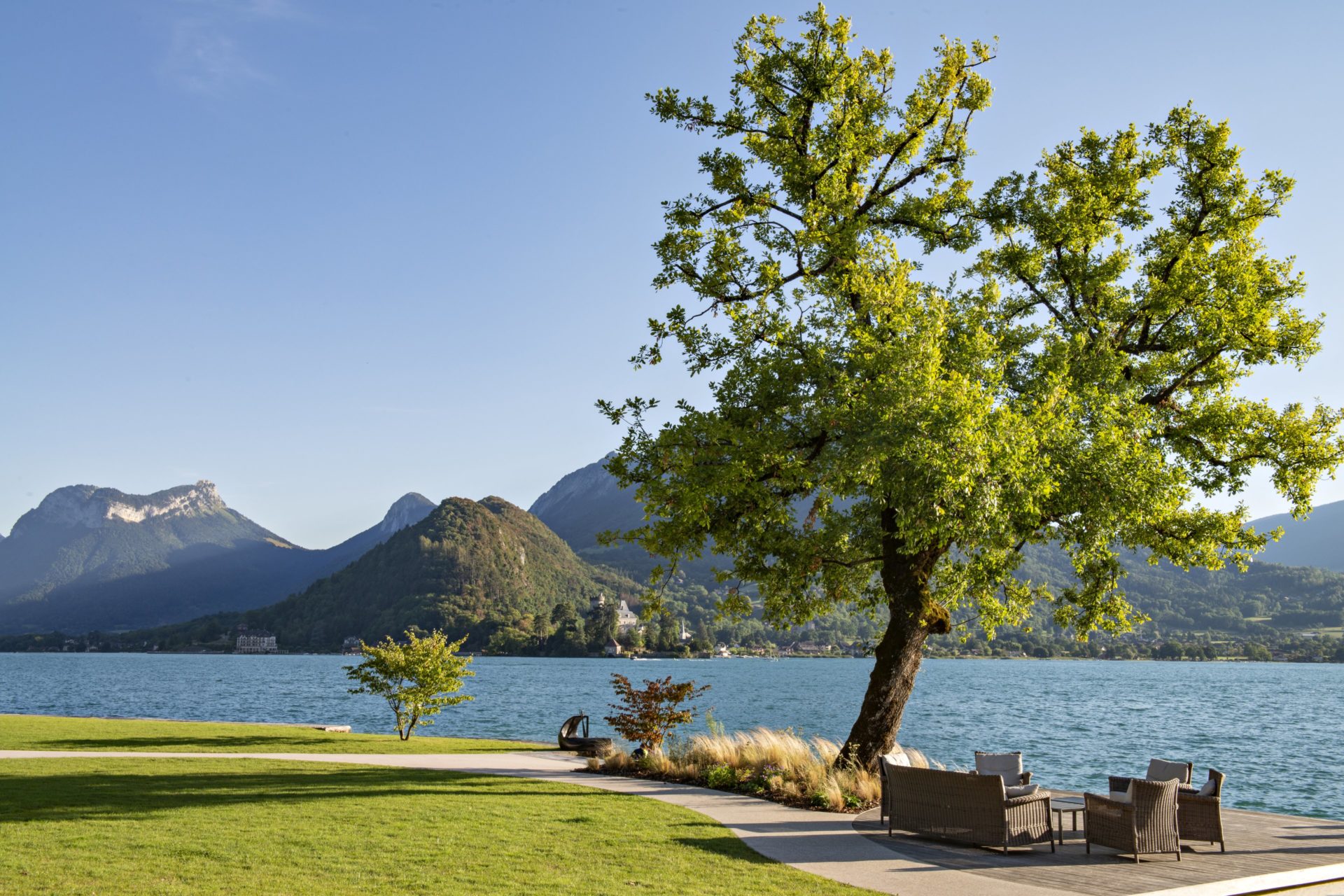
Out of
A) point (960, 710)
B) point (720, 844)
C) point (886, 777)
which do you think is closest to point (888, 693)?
point (886, 777)

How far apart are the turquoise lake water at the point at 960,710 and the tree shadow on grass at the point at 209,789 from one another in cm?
1865

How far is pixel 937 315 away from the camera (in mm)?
13367

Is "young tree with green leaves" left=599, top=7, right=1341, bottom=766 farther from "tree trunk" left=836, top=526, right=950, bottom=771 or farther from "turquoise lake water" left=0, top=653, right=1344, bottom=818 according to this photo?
"turquoise lake water" left=0, top=653, right=1344, bottom=818

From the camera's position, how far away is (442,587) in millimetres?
152375

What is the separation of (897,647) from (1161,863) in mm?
5492

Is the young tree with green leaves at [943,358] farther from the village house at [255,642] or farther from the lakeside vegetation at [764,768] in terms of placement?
the village house at [255,642]

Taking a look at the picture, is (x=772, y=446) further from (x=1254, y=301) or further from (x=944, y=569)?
(x=1254, y=301)

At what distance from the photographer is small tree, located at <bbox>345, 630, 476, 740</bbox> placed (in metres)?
22.0

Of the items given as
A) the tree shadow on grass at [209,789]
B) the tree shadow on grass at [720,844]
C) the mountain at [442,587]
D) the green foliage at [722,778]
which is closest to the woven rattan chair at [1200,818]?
the tree shadow on grass at [720,844]

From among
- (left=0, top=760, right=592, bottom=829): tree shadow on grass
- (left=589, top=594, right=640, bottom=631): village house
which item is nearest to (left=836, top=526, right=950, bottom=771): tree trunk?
(left=0, top=760, right=592, bottom=829): tree shadow on grass

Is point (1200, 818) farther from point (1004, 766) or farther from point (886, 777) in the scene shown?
point (886, 777)

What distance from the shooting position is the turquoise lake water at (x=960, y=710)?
110ft

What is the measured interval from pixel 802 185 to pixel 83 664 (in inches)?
5725

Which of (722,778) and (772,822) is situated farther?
(722,778)
